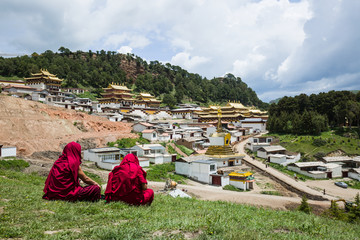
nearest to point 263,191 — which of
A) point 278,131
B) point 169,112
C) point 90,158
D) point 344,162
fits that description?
point 344,162

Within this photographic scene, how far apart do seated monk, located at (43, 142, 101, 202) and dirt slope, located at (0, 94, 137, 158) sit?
68.8 ft

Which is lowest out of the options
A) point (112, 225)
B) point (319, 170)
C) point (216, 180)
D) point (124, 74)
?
point (319, 170)

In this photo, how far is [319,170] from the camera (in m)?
30.4

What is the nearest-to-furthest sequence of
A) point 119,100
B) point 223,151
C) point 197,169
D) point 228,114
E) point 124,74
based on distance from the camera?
point 197,169 < point 223,151 < point 119,100 < point 228,114 < point 124,74

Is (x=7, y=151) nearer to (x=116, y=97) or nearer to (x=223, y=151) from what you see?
(x=223, y=151)

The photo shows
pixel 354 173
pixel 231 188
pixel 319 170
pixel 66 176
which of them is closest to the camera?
pixel 66 176

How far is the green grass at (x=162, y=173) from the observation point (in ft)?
80.5

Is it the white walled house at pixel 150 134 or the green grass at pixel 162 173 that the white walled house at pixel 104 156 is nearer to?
the green grass at pixel 162 173

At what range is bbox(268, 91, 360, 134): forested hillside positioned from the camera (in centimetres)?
4466

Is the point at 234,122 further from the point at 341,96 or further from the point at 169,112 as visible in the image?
the point at 341,96

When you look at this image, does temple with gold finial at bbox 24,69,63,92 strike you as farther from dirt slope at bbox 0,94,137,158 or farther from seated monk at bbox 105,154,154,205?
seated monk at bbox 105,154,154,205

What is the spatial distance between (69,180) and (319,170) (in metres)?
31.5

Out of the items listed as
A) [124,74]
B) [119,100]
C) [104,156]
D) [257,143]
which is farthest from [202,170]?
[124,74]

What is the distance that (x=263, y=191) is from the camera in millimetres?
23219
